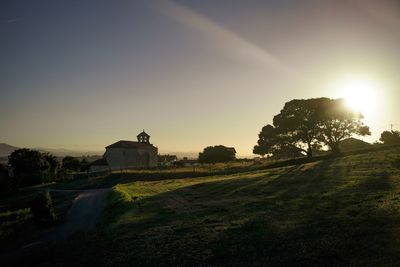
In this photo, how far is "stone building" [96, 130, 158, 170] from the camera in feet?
363

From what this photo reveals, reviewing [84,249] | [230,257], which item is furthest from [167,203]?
[230,257]

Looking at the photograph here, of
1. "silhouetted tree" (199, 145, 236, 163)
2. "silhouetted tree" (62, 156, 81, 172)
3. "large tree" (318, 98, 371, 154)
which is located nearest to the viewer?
"large tree" (318, 98, 371, 154)

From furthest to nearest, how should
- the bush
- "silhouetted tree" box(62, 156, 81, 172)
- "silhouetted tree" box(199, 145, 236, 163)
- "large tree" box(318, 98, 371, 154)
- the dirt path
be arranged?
"silhouetted tree" box(62, 156, 81, 172)
"silhouetted tree" box(199, 145, 236, 163)
"large tree" box(318, 98, 371, 154)
the bush
the dirt path

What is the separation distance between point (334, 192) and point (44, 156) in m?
97.8

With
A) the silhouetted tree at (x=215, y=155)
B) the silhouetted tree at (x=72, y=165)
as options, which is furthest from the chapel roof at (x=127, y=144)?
the silhouetted tree at (x=72, y=165)

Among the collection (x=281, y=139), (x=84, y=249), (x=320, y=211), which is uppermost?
(x=281, y=139)

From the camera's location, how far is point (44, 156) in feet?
346

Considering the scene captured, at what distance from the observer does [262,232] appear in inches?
649

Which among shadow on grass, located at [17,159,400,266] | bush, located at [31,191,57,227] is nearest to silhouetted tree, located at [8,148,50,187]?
bush, located at [31,191,57,227]

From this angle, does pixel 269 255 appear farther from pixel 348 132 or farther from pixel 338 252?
pixel 348 132

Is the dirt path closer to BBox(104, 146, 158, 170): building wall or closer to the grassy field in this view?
the grassy field

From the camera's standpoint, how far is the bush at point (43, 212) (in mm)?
32237

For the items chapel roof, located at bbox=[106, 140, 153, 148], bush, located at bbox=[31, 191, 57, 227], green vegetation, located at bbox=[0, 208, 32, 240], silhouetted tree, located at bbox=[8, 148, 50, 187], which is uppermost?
chapel roof, located at bbox=[106, 140, 153, 148]

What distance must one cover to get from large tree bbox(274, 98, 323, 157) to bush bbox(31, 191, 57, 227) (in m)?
53.1
